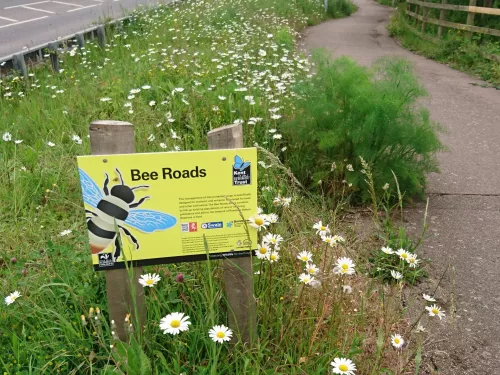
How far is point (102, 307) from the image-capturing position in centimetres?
242

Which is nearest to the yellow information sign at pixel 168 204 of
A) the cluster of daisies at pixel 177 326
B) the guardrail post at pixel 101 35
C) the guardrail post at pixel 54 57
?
the cluster of daisies at pixel 177 326

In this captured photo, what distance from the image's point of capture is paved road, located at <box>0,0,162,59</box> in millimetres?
10238

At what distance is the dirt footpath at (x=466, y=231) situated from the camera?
2.59m

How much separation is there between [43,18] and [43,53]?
293 inches

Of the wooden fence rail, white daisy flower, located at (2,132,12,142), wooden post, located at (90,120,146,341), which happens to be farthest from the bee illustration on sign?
the wooden fence rail

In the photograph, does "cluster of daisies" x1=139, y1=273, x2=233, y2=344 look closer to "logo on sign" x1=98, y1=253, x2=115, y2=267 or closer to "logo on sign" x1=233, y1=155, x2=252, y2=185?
"logo on sign" x1=98, y1=253, x2=115, y2=267

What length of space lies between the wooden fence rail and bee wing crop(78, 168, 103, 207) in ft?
31.3

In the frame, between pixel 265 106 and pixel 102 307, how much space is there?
9.41ft

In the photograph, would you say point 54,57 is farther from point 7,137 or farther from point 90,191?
point 90,191

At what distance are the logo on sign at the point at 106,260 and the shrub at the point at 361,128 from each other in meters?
1.99

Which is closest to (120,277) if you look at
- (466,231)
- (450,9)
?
(466,231)

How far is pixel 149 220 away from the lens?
2.03 m

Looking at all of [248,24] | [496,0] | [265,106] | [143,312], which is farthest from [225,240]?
[496,0]

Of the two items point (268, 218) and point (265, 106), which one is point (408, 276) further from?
point (265, 106)
